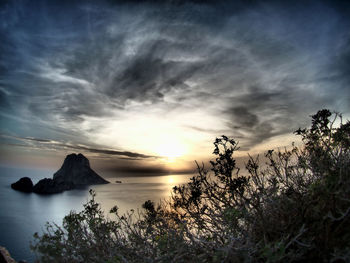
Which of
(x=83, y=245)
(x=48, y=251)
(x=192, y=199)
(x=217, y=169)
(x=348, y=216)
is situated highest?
(x=217, y=169)

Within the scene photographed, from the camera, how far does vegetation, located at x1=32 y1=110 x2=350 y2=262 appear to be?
3205 mm

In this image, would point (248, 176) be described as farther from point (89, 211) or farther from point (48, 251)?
point (89, 211)

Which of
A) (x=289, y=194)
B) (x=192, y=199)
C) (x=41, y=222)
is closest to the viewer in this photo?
(x=289, y=194)

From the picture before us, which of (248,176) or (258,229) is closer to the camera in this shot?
(258,229)

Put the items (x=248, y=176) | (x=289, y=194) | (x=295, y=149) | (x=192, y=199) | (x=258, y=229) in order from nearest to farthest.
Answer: (x=258, y=229) → (x=289, y=194) → (x=248, y=176) → (x=192, y=199) → (x=295, y=149)

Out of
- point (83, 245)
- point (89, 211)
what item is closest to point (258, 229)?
point (83, 245)

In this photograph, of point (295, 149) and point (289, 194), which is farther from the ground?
point (295, 149)

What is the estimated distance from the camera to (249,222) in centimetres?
440

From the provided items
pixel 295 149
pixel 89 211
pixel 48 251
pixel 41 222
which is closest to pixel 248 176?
pixel 295 149

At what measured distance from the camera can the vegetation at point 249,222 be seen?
321 cm

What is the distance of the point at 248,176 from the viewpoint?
6.65 m

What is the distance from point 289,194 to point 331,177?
124cm

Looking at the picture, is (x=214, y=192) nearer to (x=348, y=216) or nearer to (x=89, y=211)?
(x=348, y=216)

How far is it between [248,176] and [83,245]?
5.72 metres
